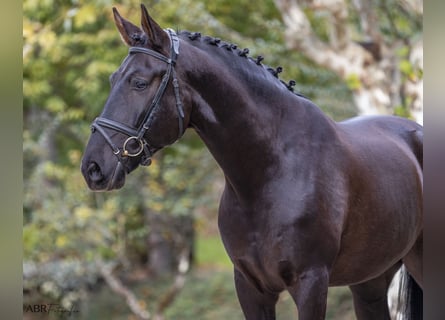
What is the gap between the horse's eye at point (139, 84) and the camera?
2289 mm

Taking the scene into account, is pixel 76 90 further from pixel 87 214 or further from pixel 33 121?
pixel 87 214

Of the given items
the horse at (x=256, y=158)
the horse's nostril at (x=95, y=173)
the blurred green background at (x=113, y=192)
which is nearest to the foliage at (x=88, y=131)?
the blurred green background at (x=113, y=192)

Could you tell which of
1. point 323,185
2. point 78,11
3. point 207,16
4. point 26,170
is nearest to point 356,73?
point 207,16

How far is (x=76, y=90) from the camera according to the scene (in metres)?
9.41

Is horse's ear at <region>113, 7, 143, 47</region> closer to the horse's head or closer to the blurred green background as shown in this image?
the horse's head

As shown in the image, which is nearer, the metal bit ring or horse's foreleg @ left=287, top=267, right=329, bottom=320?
the metal bit ring

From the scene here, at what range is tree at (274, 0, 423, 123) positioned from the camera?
5.55 metres

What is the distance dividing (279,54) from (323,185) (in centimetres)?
551

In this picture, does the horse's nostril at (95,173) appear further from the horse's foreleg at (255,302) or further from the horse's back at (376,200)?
the horse's back at (376,200)

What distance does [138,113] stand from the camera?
7.49 ft

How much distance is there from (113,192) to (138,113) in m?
6.16

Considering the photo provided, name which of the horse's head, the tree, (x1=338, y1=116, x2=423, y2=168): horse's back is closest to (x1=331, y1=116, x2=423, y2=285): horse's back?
(x1=338, y1=116, x2=423, y2=168): horse's back

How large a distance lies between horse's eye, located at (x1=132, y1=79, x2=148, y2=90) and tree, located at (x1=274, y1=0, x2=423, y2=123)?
3.40m

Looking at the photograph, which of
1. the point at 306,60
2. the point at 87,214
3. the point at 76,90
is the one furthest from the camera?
the point at 76,90
